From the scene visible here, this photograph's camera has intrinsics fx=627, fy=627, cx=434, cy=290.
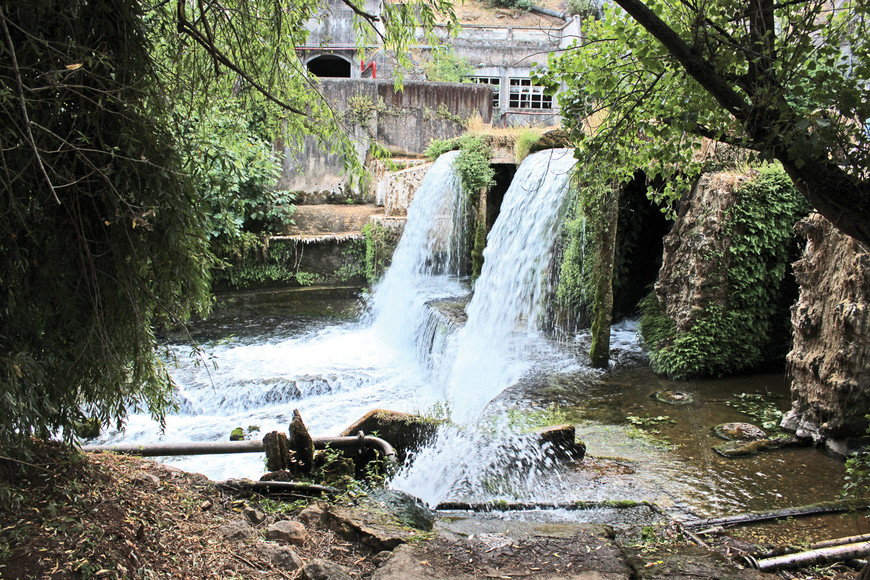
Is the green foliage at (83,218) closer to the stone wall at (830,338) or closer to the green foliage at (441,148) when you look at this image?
the stone wall at (830,338)

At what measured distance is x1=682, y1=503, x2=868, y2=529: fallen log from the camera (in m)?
4.53

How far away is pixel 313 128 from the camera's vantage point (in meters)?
5.09

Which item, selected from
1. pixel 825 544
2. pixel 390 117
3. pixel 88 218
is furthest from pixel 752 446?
pixel 390 117

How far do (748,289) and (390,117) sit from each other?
11447 millimetres

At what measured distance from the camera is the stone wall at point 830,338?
5707mm

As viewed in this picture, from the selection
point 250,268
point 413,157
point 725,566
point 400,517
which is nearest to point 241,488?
point 400,517

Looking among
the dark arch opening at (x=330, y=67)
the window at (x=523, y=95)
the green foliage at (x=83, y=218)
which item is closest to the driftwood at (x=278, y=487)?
the green foliage at (x=83, y=218)

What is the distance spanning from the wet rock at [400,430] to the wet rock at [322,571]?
98.7 inches

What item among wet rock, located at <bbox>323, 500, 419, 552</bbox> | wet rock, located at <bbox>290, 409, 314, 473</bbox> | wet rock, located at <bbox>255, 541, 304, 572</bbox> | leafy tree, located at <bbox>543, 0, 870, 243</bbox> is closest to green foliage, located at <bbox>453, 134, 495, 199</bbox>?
wet rock, located at <bbox>290, 409, 314, 473</bbox>

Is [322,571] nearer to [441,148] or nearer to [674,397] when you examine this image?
[674,397]

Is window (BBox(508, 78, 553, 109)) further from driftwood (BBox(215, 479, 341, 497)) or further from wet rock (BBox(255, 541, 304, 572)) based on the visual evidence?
wet rock (BBox(255, 541, 304, 572))

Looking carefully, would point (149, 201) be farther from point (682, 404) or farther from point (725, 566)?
point (682, 404)

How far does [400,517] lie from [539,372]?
177 inches

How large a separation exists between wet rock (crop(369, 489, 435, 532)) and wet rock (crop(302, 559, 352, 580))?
2.88 ft
